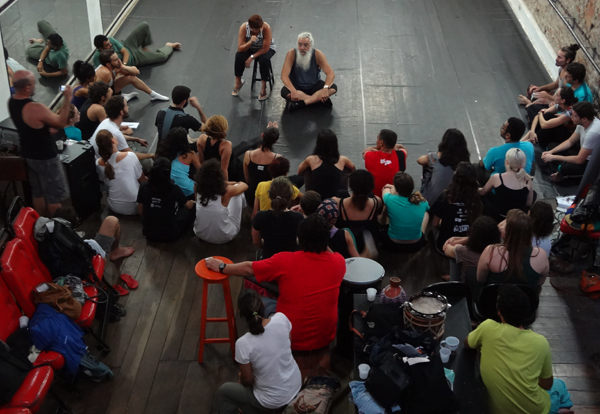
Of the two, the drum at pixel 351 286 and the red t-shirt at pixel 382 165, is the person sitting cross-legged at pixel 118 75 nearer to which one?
the red t-shirt at pixel 382 165

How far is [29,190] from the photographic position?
530 centimetres

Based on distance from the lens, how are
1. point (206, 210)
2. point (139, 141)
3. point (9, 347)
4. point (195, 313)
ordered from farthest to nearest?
point (139, 141) → point (206, 210) → point (195, 313) → point (9, 347)

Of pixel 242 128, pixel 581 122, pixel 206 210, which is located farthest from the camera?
pixel 242 128

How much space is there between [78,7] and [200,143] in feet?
12.7

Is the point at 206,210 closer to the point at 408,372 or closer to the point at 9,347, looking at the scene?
the point at 9,347

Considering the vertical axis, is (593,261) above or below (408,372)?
below

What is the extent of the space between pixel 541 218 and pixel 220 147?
291cm

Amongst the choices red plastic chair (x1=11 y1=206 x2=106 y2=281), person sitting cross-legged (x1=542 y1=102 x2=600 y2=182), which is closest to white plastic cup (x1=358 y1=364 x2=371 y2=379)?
red plastic chair (x1=11 y1=206 x2=106 y2=281)

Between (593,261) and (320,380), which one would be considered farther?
(593,261)

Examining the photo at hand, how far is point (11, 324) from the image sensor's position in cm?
363

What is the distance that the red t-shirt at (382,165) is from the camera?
540 centimetres

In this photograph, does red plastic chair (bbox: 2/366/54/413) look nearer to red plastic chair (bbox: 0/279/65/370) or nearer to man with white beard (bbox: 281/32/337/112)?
red plastic chair (bbox: 0/279/65/370)

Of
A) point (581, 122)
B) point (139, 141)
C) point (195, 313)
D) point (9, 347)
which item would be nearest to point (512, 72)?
point (581, 122)

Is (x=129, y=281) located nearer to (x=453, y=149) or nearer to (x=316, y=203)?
(x=316, y=203)
